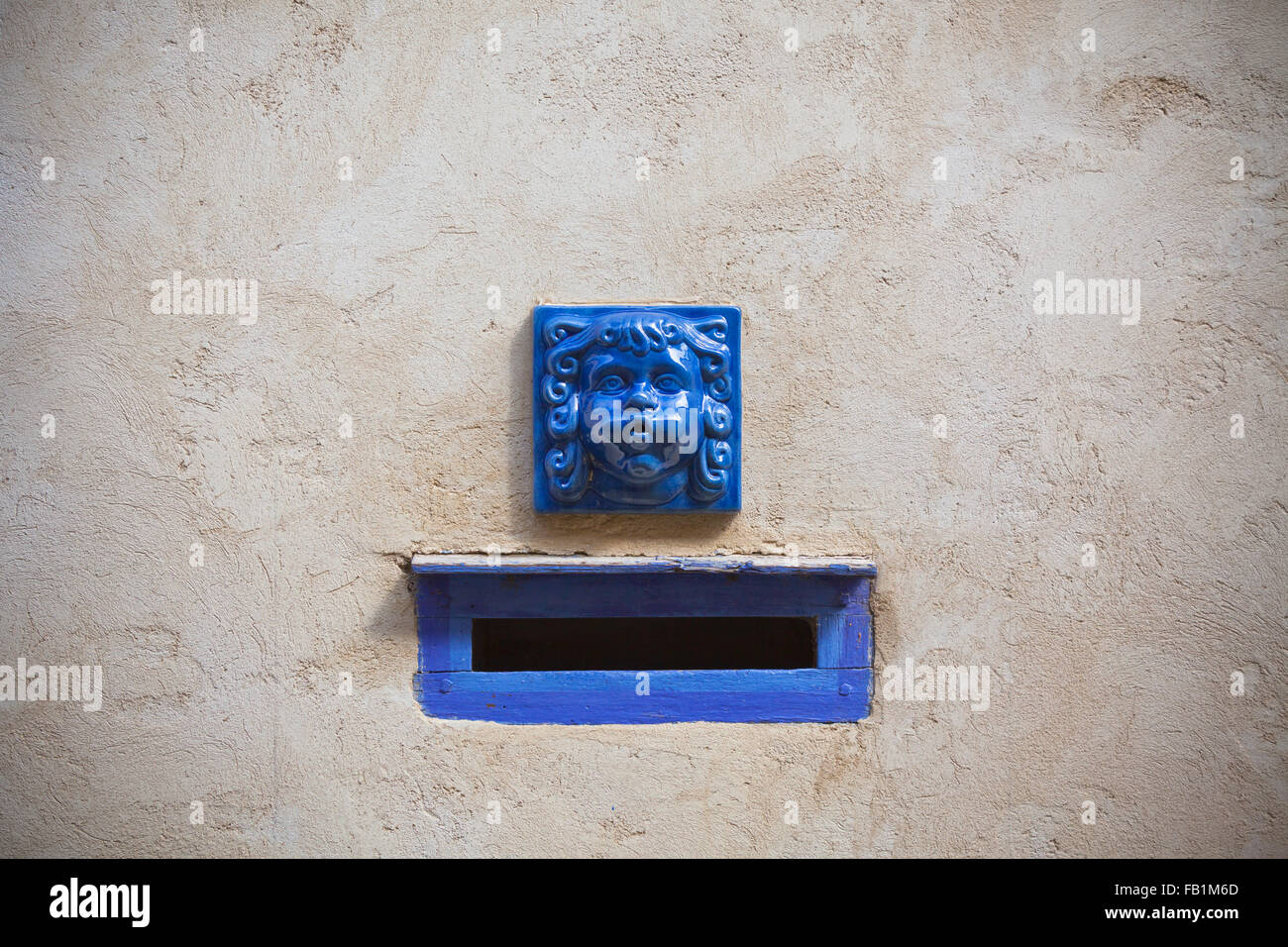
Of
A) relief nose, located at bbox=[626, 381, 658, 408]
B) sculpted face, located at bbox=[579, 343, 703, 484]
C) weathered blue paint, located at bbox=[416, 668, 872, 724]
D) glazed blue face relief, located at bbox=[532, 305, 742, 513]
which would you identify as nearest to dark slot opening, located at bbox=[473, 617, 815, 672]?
weathered blue paint, located at bbox=[416, 668, 872, 724]

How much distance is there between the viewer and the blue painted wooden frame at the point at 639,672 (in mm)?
2096

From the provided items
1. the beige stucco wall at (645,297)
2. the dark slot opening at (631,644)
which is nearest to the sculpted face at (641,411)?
the beige stucco wall at (645,297)

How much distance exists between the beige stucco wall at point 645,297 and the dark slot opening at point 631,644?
465mm

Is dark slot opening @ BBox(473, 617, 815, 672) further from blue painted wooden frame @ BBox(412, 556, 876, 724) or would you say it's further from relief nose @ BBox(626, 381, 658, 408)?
relief nose @ BBox(626, 381, 658, 408)

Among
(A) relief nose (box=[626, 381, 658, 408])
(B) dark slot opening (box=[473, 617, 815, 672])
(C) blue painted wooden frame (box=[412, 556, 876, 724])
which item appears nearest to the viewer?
(A) relief nose (box=[626, 381, 658, 408])

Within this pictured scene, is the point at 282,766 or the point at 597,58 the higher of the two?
the point at 597,58

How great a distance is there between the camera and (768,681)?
6.91ft

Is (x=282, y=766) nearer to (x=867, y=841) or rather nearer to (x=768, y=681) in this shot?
(x=768, y=681)

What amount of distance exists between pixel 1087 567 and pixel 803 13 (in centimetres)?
158

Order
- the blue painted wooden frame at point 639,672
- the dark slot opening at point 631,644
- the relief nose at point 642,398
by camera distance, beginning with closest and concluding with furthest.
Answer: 1. the relief nose at point 642,398
2. the blue painted wooden frame at point 639,672
3. the dark slot opening at point 631,644

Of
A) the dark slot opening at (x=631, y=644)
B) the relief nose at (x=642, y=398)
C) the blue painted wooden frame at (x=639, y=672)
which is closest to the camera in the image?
the relief nose at (x=642, y=398)

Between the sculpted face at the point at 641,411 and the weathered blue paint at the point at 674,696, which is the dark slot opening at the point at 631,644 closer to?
the weathered blue paint at the point at 674,696

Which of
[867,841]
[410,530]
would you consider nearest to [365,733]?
[410,530]

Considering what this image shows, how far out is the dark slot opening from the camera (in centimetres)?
255
